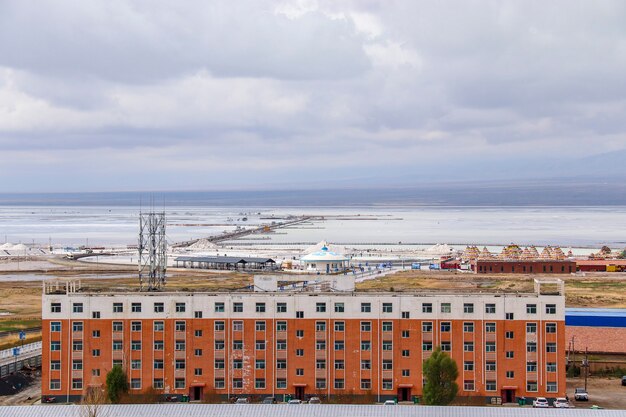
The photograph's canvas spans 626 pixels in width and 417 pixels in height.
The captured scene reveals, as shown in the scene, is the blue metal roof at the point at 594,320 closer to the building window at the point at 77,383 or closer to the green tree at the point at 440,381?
the green tree at the point at 440,381

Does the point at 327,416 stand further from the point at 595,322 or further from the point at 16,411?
the point at 595,322

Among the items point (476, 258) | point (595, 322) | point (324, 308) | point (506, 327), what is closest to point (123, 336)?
point (324, 308)

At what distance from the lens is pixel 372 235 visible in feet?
619

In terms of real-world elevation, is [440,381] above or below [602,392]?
above

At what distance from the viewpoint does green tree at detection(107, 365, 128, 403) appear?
41469 millimetres

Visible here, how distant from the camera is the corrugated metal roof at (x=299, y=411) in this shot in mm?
35219

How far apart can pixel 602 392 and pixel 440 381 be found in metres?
11.2

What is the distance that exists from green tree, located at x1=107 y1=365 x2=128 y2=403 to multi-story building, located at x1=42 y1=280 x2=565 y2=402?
1818 mm

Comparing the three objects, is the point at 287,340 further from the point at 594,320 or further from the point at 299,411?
the point at 594,320

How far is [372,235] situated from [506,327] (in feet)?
475

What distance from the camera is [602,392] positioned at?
47781 millimetres

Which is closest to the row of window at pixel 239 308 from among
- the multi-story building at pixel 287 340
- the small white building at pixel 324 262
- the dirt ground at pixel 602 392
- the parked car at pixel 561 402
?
the multi-story building at pixel 287 340

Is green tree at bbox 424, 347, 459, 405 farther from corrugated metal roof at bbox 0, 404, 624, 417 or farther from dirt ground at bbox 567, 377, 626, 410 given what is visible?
dirt ground at bbox 567, 377, 626, 410

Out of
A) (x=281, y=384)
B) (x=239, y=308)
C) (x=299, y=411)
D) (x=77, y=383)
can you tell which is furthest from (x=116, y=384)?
(x=299, y=411)
